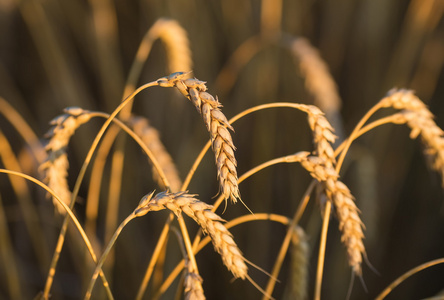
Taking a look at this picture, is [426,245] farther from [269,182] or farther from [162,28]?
[162,28]

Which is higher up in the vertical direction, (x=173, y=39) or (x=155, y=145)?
(x=173, y=39)

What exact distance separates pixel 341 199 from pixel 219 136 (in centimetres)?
30

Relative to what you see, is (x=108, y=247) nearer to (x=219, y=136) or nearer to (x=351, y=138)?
(x=219, y=136)

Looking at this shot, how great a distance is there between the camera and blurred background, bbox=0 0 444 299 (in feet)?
7.23

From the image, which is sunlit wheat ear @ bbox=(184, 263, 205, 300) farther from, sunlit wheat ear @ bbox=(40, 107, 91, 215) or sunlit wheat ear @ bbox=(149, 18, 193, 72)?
sunlit wheat ear @ bbox=(149, 18, 193, 72)

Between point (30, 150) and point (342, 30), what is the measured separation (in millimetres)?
1838

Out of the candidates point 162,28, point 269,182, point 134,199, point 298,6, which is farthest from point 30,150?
point 298,6

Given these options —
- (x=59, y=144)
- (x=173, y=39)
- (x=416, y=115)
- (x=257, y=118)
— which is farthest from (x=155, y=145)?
(x=257, y=118)

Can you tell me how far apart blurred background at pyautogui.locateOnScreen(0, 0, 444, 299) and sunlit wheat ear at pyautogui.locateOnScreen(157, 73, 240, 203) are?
3.53 ft

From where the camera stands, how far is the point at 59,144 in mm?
1007

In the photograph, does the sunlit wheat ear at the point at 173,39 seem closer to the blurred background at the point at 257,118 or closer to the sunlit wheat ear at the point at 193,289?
the blurred background at the point at 257,118

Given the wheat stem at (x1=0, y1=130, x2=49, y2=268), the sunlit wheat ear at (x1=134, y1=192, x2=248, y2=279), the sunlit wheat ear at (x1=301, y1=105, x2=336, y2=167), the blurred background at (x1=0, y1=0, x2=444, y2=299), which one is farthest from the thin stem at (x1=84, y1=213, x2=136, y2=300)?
the blurred background at (x1=0, y1=0, x2=444, y2=299)

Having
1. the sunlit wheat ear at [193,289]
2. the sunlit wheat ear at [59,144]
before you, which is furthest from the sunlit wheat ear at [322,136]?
the sunlit wheat ear at [59,144]

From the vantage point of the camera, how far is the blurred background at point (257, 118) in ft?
7.23
